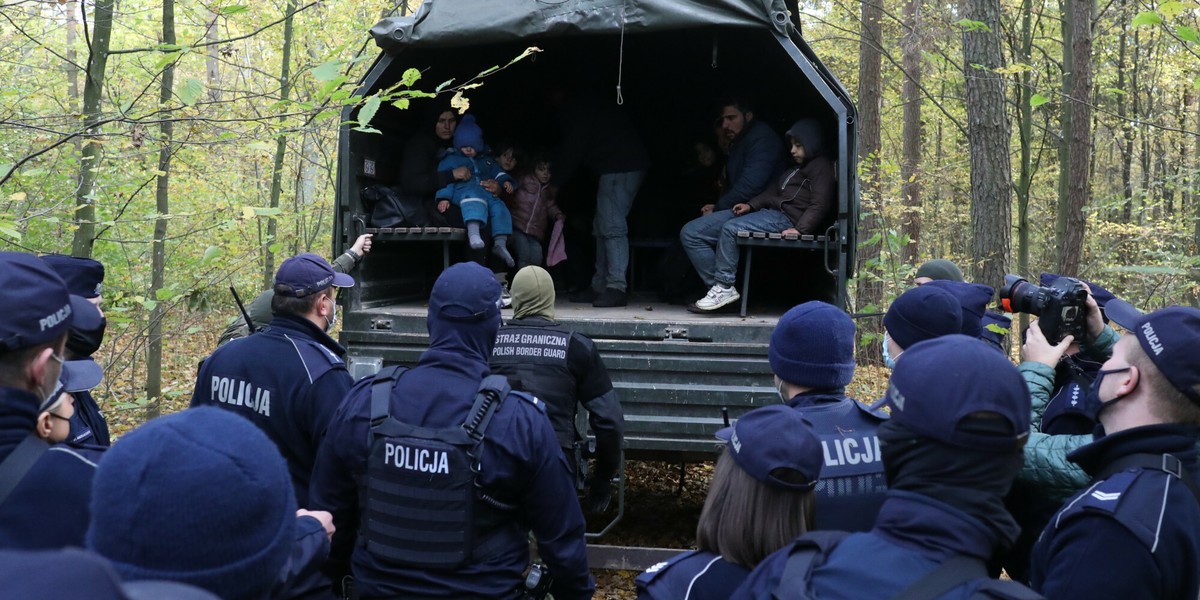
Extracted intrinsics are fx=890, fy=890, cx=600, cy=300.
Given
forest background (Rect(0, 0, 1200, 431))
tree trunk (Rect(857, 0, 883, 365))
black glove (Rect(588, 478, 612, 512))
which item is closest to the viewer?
black glove (Rect(588, 478, 612, 512))

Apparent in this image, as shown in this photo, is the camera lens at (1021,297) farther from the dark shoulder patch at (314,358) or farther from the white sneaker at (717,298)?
the dark shoulder patch at (314,358)

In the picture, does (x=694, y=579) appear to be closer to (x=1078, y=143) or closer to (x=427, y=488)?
(x=427, y=488)

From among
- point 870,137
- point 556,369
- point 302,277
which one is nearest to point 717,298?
point 556,369

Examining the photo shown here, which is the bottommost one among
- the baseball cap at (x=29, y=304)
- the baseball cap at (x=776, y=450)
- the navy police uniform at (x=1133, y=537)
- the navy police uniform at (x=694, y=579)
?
the navy police uniform at (x=694, y=579)

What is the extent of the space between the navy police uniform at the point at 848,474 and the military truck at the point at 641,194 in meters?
2.22

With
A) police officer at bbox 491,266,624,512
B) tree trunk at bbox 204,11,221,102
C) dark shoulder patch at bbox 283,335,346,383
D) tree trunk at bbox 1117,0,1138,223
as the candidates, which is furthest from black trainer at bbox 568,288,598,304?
tree trunk at bbox 1117,0,1138,223

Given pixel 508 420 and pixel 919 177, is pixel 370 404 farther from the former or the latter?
pixel 919 177

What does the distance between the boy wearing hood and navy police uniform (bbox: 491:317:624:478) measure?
1.50 m

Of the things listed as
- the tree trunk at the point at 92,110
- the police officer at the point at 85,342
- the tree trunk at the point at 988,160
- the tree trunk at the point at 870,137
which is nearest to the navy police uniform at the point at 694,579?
the police officer at the point at 85,342

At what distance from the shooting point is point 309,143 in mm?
15219

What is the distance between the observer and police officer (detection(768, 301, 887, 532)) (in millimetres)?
2574

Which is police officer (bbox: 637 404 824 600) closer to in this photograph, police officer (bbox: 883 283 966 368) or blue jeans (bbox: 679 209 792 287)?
police officer (bbox: 883 283 966 368)

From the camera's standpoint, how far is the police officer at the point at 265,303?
4723 mm

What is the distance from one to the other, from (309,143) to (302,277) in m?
12.6
